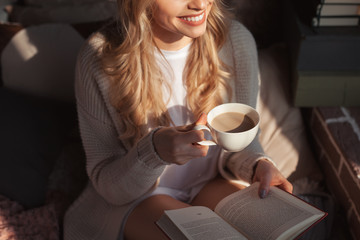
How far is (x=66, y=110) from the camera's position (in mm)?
1611

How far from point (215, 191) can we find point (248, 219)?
0.96 ft

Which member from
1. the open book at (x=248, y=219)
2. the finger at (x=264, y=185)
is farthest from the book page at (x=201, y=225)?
Result: the finger at (x=264, y=185)

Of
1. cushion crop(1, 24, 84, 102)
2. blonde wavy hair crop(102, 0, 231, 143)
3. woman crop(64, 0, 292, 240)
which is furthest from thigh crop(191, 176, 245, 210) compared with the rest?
cushion crop(1, 24, 84, 102)

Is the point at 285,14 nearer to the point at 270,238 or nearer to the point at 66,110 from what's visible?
the point at 66,110

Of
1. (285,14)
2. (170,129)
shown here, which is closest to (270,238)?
(170,129)

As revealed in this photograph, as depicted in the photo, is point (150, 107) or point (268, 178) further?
point (150, 107)

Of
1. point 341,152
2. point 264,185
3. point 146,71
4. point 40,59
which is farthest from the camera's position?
point 40,59

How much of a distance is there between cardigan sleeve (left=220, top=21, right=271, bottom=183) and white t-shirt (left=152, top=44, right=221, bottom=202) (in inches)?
2.4

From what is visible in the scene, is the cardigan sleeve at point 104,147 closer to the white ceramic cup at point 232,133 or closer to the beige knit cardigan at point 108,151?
the beige knit cardigan at point 108,151

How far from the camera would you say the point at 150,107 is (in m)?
1.21

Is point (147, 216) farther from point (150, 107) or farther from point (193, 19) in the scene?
point (193, 19)

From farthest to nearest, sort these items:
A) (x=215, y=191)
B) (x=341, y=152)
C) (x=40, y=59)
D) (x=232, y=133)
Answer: (x=40, y=59)
(x=341, y=152)
(x=215, y=191)
(x=232, y=133)

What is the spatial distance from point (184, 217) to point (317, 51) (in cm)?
85

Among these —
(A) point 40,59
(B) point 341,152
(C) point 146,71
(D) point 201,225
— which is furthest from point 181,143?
(A) point 40,59
